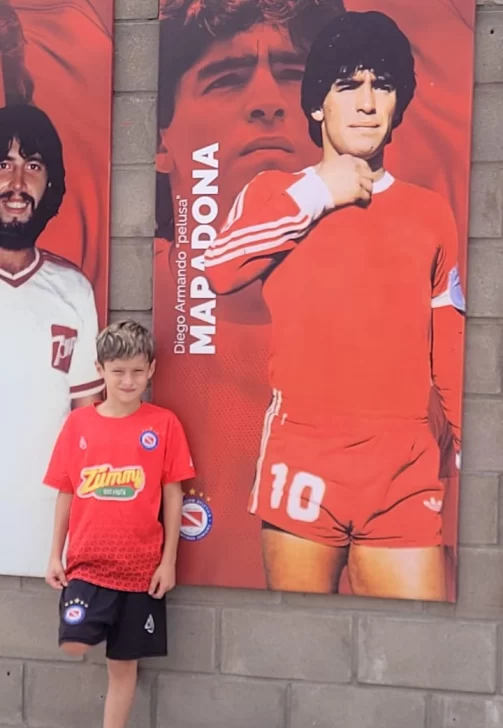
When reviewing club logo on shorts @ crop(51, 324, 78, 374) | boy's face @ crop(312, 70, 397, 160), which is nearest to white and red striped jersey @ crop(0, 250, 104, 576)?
club logo on shorts @ crop(51, 324, 78, 374)

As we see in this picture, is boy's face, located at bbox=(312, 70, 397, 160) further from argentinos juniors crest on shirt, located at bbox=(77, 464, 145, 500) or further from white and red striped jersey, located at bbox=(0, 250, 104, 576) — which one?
argentinos juniors crest on shirt, located at bbox=(77, 464, 145, 500)

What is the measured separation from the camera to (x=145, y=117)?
9.25 feet

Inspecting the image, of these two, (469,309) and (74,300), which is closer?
(469,309)

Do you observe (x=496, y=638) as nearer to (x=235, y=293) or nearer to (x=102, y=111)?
(x=235, y=293)

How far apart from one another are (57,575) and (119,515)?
0.32 metres

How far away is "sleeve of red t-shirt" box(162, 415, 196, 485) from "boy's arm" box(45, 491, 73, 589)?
0.35m

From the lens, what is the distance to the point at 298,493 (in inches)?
108

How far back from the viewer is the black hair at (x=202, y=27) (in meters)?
2.69

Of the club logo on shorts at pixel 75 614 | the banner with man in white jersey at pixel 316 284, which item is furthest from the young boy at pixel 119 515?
the banner with man in white jersey at pixel 316 284

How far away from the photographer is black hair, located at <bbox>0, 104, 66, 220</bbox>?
2.85 metres

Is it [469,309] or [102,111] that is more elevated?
[102,111]

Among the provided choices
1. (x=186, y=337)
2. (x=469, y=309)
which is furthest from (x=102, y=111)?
(x=469, y=309)

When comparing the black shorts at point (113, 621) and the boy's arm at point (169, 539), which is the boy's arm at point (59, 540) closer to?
the black shorts at point (113, 621)

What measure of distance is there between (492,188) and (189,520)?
1.54 metres
